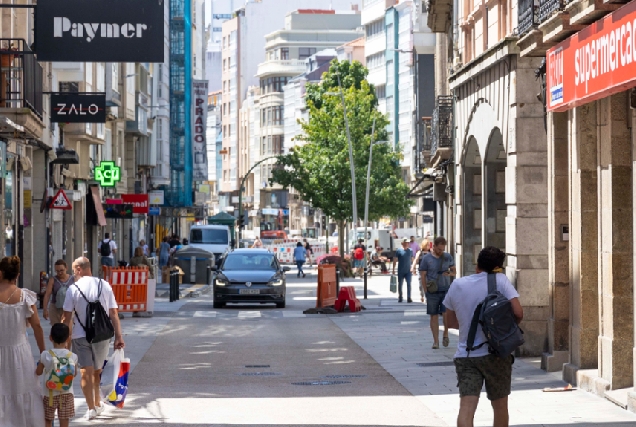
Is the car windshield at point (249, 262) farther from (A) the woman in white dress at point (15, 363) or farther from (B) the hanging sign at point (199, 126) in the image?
(B) the hanging sign at point (199, 126)

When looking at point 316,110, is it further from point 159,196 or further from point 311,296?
point 311,296

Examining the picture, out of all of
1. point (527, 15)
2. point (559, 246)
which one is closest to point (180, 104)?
point (527, 15)

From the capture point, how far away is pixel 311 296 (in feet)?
135

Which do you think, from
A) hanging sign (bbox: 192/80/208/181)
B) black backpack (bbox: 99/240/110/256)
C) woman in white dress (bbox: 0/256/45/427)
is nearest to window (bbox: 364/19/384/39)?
hanging sign (bbox: 192/80/208/181)

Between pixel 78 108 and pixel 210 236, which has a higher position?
pixel 78 108

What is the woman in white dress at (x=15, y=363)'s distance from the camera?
1119 centimetres

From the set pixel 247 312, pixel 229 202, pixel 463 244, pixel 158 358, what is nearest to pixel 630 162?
pixel 158 358

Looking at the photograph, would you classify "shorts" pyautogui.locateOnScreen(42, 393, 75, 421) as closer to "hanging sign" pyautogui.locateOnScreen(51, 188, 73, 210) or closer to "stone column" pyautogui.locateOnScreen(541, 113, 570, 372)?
"stone column" pyautogui.locateOnScreen(541, 113, 570, 372)

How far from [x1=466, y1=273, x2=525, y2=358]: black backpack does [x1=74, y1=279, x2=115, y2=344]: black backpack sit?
175 inches

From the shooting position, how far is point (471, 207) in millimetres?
24719

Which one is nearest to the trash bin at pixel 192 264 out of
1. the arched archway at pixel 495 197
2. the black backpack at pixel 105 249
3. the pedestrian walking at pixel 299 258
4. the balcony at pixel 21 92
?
the black backpack at pixel 105 249

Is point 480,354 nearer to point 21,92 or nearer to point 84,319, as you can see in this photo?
point 84,319

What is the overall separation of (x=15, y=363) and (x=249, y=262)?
23223 millimetres

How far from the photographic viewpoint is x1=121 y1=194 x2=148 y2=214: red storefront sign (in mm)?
52531
